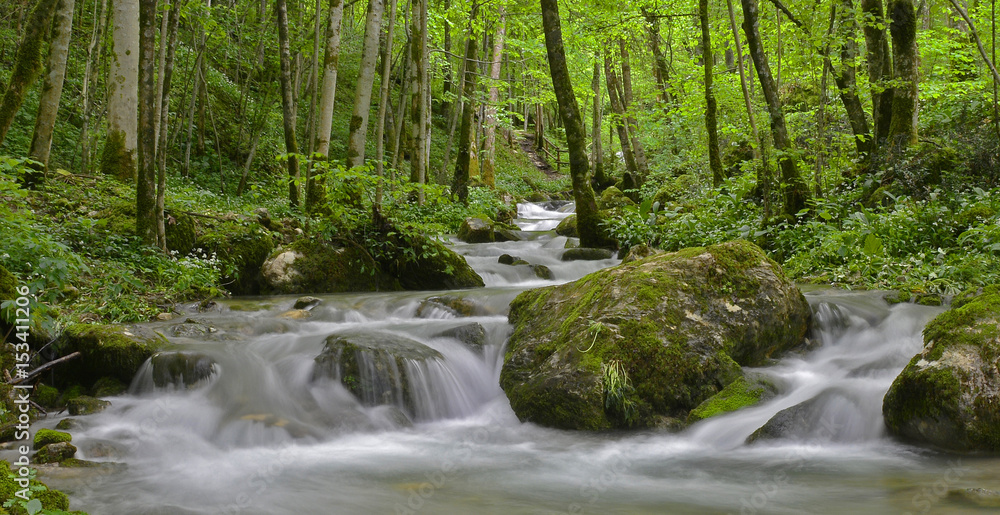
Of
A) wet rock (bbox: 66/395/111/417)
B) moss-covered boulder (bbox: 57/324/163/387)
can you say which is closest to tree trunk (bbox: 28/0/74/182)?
moss-covered boulder (bbox: 57/324/163/387)

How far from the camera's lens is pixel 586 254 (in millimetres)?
11250

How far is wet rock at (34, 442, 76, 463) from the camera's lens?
397cm

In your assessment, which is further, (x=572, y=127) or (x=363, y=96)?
(x=363, y=96)

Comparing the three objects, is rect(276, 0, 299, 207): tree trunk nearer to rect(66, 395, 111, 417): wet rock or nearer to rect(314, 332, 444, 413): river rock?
rect(314, 332, 444, 413): river rock

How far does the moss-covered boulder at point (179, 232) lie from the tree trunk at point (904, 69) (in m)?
11.3

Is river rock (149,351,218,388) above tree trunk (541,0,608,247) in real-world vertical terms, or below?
below

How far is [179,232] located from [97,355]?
380 cm

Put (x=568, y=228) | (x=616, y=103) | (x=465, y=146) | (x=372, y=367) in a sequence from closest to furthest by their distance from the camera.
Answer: (x=372, y=367)
(x=568, y=228)
(x=465, y=146)
(x=616, y=103)

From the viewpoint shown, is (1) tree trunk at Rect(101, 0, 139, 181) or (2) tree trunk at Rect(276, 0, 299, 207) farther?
(2) tree trunk at Rect(276, 0, 299, 207)

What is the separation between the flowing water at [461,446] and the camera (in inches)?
152

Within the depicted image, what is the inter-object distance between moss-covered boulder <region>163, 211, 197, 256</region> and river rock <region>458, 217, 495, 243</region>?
611 centimetres

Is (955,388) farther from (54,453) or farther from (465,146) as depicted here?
(465,146)

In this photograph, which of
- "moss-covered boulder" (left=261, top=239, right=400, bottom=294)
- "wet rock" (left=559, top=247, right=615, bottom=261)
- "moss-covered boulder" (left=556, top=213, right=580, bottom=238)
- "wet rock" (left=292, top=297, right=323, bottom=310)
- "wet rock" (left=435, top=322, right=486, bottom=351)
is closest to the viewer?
"wet rock" (left=435, top=322, right=486, bottom=351)

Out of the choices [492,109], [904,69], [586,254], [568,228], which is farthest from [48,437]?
[492,109]
